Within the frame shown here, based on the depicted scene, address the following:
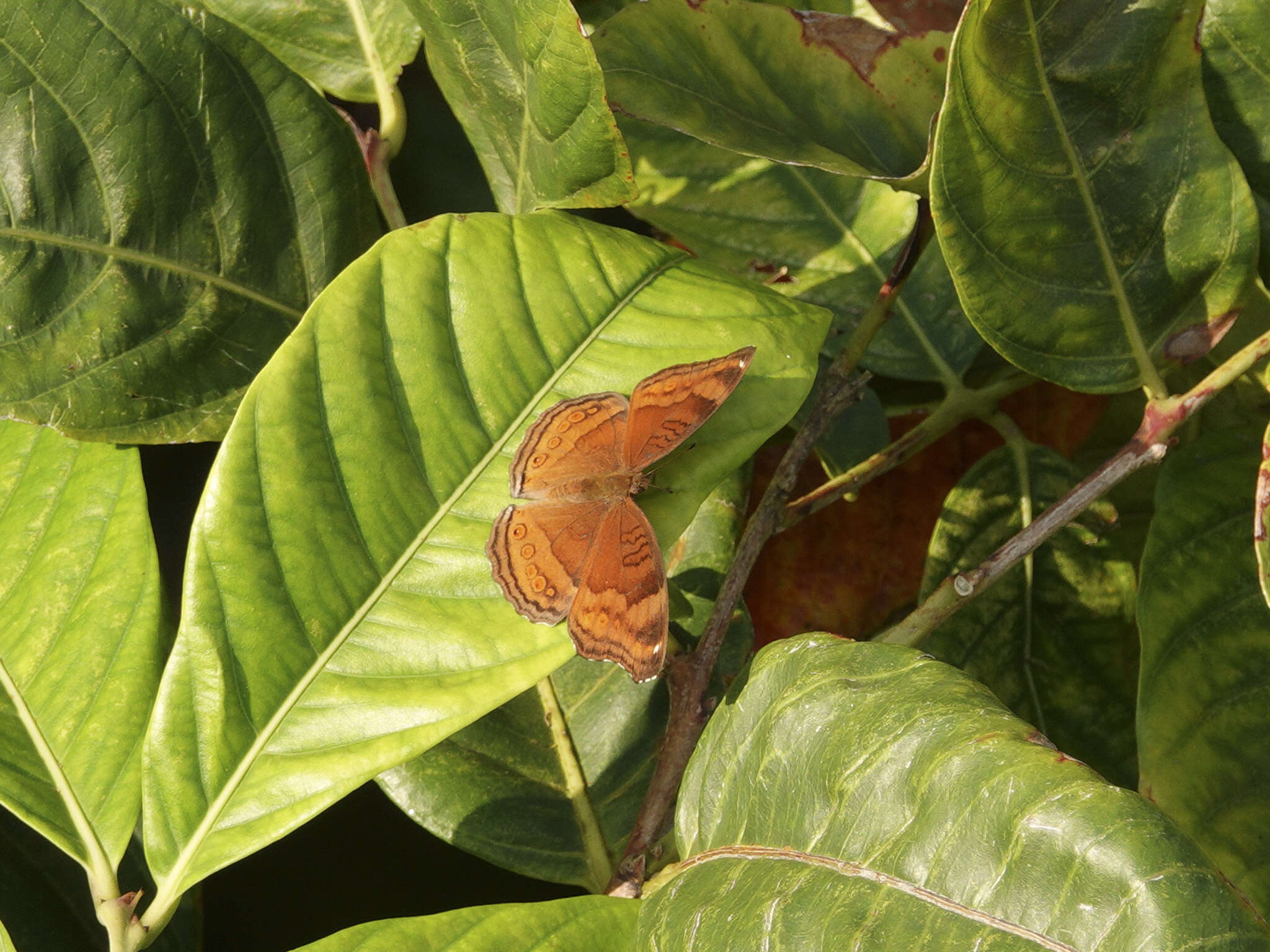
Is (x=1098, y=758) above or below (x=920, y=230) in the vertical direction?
below

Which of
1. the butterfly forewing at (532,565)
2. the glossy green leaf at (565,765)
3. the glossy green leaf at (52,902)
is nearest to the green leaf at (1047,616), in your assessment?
the glossy green leaf at (565,765)

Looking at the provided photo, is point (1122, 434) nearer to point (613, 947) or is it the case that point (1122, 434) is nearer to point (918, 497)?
point (918, 497)

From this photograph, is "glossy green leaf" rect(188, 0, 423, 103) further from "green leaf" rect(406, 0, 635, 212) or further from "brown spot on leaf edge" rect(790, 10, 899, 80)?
"brown spot on leaf edge" rect(790, 10, 899, 80)

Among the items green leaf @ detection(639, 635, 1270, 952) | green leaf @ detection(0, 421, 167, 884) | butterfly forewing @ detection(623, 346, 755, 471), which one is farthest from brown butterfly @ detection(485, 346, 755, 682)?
green leaf @ detection(0, 421, 167, 884)

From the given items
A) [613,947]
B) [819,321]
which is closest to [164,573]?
[613,947]

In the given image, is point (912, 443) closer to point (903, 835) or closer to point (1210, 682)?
point (1210, 682)

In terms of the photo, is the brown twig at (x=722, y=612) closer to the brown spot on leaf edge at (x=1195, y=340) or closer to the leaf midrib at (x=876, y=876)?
the leaf midrib at (x=876, y=876)
